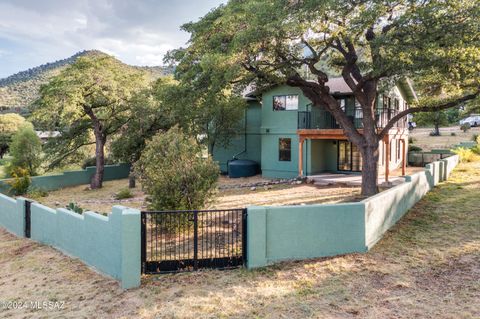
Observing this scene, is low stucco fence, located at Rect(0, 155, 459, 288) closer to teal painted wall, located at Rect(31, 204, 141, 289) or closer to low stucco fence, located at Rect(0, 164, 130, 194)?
teal painted wall, located at Rect(31, 204, 141, 289)

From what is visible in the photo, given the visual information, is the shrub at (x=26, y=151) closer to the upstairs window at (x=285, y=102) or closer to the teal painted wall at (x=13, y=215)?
the teal painted wall at (x=13, y=215)

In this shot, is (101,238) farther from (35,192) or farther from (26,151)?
(26,151)

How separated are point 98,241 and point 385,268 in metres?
6.02

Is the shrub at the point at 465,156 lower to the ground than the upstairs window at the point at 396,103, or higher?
lower

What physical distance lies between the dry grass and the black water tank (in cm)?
121

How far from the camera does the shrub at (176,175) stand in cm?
934

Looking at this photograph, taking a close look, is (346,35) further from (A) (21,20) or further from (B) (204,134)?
(A) (21,20)

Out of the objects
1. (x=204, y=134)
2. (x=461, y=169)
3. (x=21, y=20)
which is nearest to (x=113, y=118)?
(x=204, y=134)

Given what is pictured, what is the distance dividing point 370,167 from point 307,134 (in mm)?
5521

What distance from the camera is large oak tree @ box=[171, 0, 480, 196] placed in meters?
10.3

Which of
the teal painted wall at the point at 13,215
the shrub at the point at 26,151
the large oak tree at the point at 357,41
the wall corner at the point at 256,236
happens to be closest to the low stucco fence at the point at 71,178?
the shrub at the point at 26,151

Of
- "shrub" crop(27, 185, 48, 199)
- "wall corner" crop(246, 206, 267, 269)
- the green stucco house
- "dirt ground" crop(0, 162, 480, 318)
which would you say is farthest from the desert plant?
"shrub" crop(27, 185, 48, 199)

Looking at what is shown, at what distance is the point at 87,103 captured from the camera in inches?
781

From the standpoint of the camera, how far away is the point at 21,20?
2288 cm
